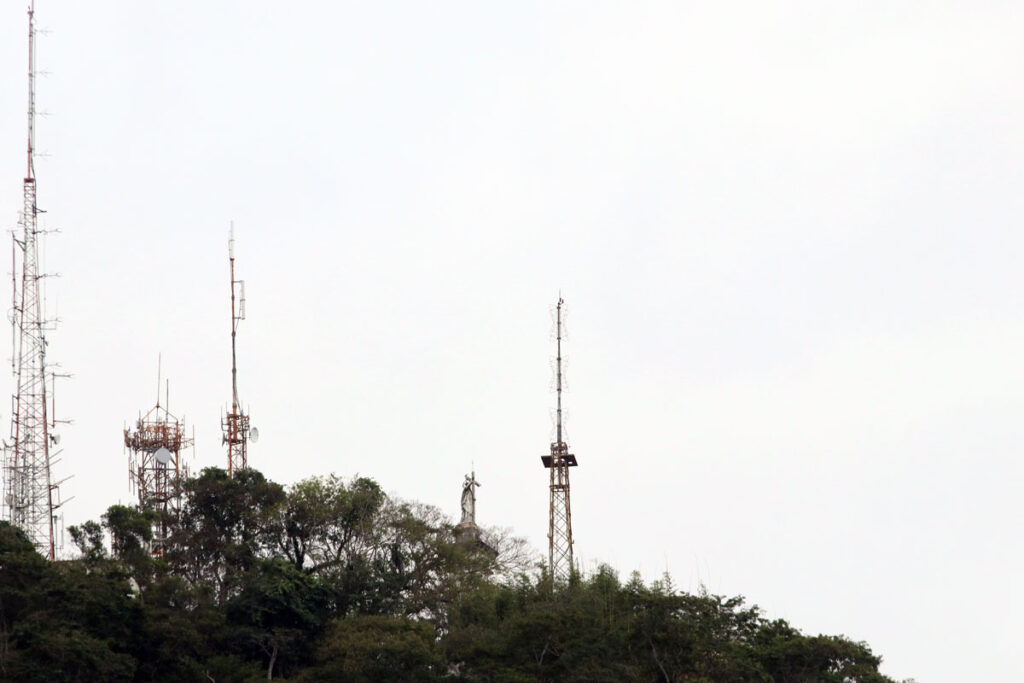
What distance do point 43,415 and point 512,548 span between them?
18.8m

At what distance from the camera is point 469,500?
64.6 metres

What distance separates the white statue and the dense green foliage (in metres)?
8.87

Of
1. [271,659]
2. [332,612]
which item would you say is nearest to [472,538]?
[332,612]

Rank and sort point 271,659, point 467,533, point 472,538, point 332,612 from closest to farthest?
point 271,659 < point 332,612 < point 472,538 < point 467,533

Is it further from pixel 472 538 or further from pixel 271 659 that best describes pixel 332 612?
pixel 472 538

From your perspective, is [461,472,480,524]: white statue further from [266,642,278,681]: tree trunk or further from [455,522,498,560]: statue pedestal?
[266,642,278,681]: tree trunk

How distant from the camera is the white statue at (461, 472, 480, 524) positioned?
64125 mm

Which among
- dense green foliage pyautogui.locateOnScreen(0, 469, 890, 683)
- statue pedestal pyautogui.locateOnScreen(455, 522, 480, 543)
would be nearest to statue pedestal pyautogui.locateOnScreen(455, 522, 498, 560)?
statue pedestal pyautogui.locateOnScreen(455, 522, 480, 543)

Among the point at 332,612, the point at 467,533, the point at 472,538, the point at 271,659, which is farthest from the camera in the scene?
the point at 467,533

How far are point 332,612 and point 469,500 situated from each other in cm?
1483

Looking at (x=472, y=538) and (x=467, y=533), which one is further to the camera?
(x=467, y=533)

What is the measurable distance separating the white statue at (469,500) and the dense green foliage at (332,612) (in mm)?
8868

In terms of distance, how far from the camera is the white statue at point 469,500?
64.1 metres

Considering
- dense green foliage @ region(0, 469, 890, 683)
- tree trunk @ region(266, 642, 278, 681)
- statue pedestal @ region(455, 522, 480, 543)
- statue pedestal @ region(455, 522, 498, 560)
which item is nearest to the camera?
dense green foliage @ region(0, 469, 890, 683)
